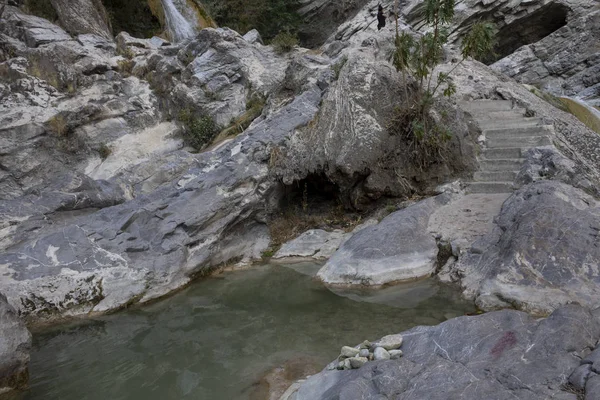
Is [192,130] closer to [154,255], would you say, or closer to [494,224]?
[154,255]

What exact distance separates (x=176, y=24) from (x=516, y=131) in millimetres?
19865

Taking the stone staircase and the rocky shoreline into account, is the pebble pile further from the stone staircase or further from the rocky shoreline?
the stone staircase

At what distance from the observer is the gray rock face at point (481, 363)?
3.19 m

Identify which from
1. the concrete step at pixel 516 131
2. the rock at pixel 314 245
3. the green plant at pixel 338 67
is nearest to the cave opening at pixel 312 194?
the rock at pixel 314 245

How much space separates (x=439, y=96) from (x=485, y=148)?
5.70 feet

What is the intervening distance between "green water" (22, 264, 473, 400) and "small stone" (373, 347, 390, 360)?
1.16m

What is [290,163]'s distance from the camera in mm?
10320

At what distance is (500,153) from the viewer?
1002cm

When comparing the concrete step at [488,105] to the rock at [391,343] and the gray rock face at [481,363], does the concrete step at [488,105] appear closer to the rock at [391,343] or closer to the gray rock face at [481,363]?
the gray rock face at [481,363]

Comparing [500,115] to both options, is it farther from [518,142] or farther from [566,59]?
[566,59]

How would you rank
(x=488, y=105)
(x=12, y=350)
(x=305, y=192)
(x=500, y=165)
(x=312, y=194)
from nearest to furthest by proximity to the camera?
A: (x=12, y=350) → (x=500, y=165) → (x=305, y=192) → (x=312, y=194) → (x=488, y=105)

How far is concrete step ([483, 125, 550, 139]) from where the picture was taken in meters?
9.85

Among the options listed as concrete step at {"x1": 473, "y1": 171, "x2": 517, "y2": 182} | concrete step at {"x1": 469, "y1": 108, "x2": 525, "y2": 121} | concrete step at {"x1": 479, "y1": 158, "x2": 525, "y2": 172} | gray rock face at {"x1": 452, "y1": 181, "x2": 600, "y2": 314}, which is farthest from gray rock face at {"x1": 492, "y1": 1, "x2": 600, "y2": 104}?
gray rock face at {"x1": 452, "y1": 181, "x2": 600, "y2": 314}

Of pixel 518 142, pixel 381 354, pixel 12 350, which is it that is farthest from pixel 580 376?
pixel 518 142
